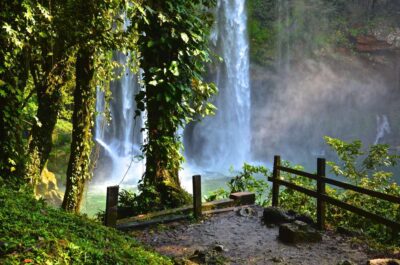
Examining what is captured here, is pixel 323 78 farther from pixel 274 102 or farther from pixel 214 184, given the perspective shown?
pixel 214 184

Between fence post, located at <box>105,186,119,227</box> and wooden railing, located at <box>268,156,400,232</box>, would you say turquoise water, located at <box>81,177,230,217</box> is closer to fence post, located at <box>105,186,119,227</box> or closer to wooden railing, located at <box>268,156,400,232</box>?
fence post, located at <box>105,186,119,227</box>

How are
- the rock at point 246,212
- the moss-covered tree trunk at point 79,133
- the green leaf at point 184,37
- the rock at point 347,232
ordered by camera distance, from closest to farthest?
the rock at point 347,232, the green leaf at point 184,37, the moss-covered tree trunk at point 79,133, the rock at point 246,212

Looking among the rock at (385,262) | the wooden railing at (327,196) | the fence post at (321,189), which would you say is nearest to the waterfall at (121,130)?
the wooden railing at (327,196)

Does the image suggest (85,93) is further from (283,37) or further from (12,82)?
(283,37)

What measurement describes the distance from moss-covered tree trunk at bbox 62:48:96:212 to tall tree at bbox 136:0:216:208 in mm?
1115

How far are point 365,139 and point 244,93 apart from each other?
10608 millimetres

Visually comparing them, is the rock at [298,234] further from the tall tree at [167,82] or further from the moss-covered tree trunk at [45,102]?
the moss-covered tree trunk at [45,102]

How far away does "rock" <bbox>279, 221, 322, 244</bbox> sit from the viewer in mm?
6309

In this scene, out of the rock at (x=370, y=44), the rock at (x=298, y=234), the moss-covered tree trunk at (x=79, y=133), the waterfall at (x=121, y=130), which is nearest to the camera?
the rock at (x=298, y=234)

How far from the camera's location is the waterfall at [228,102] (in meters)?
29.5

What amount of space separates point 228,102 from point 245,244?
2424 cm

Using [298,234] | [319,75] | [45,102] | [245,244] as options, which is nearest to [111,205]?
[245,244]

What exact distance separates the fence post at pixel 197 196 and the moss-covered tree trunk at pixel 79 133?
2.45 meters

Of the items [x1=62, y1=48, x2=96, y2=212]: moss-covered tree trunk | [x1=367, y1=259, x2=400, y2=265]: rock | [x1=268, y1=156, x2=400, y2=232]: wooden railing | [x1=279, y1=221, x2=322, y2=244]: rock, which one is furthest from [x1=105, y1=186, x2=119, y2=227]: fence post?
[x1=367, y1=259, x2=400, y2=265]: rock
